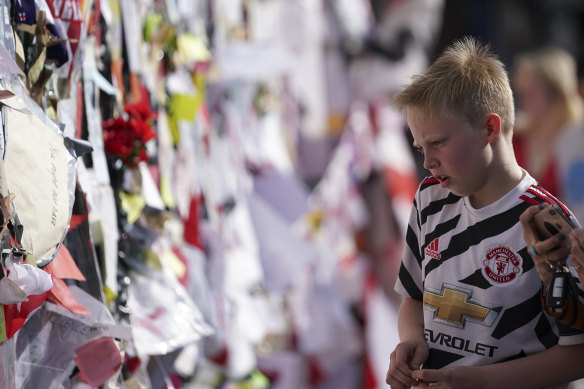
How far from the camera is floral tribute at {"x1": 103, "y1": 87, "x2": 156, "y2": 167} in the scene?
1.71 metres

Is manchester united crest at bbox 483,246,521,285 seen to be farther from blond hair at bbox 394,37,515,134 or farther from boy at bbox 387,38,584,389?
blond hair at bbox 394,37,515,134

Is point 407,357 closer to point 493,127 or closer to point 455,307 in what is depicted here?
point 455,307

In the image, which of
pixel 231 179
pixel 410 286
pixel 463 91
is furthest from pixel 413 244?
pixel 231 179

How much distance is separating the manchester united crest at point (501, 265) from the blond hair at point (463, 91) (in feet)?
0.56

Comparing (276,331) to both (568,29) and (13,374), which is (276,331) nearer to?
(13,374)

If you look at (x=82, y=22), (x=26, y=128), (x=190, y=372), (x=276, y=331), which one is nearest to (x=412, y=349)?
(x=26, y=128)

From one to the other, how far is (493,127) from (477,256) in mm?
180

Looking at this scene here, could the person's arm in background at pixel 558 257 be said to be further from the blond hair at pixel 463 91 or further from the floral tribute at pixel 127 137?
the floral tribute at pixel 127 137

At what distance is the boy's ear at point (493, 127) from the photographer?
1308 millimetres

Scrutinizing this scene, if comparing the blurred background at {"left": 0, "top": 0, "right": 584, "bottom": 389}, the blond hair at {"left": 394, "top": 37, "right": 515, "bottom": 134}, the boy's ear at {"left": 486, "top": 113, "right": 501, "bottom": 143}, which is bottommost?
the blurred background at {"left": 0, "top": 0, "right": 584, "bottom": 389}

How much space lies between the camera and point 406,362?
136cm

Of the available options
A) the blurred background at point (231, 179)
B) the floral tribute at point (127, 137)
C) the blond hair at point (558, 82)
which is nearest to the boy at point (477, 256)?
the blurred background at point (231, 179)

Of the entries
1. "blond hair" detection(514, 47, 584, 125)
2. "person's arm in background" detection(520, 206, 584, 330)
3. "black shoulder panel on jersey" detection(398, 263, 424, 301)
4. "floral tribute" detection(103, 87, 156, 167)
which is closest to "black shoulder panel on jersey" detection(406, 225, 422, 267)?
"black shoulder panel on jersey" detection(398, 263, 424, 301)

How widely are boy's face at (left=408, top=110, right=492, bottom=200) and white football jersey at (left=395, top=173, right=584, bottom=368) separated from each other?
0.05m
